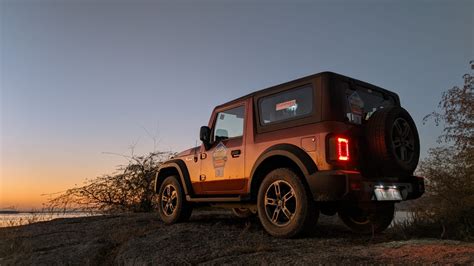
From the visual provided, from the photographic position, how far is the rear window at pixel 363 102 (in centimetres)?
521

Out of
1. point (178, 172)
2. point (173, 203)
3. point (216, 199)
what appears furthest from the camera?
point (178, 172)

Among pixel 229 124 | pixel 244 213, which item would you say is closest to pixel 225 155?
pixel 229 124

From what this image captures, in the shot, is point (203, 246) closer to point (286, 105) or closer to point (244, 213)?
point (286, 105)

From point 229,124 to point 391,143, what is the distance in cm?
271

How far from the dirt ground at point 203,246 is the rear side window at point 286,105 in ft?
4.99

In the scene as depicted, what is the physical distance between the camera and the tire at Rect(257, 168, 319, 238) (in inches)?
189

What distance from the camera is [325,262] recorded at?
12.0 ft

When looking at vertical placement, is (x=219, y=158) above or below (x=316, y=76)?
below

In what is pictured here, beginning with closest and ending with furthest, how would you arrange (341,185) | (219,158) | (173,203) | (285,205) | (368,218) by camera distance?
(341,185) < (285,205) < (368,218) < (219,158) < (173,203)

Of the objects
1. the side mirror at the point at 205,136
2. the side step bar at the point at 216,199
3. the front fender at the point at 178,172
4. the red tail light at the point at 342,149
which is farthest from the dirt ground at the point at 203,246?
the side mirror at the point at 205,136

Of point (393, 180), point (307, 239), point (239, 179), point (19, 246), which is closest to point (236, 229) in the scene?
point (239, 179)

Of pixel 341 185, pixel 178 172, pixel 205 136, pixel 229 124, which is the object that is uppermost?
pixel 229 124

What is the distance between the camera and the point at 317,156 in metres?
4.84

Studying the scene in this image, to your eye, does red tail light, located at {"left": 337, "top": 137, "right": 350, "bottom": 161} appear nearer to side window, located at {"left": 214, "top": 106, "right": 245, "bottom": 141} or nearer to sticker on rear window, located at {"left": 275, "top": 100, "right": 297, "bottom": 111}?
sticker on rear window, located at {"left": 275, "top": 100, "right": 297, "bottom": 111}
